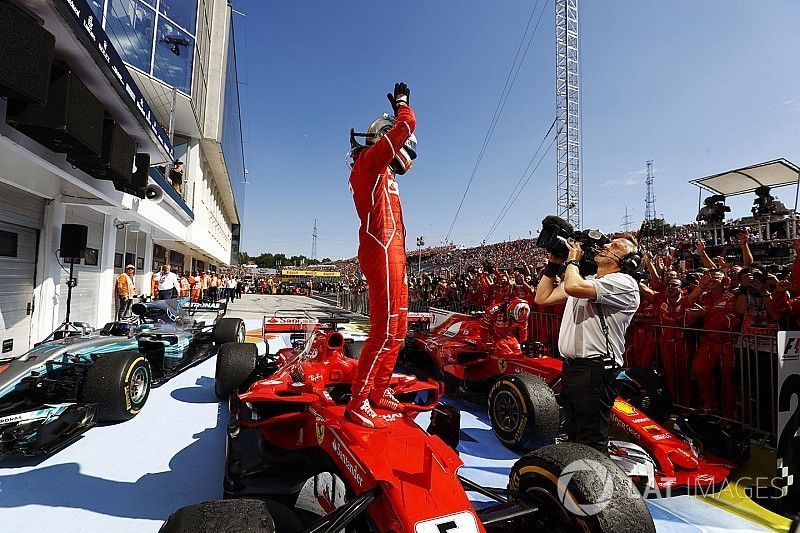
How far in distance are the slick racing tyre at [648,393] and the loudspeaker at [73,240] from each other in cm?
728

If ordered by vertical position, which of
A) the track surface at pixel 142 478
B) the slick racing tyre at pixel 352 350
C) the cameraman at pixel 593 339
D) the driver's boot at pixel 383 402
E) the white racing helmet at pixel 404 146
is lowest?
the track surface at pixel 142 478

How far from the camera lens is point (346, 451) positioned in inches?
82.5

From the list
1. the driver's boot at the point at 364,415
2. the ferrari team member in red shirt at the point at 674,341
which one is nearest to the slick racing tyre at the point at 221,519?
the driver's boot at the point at 364,415

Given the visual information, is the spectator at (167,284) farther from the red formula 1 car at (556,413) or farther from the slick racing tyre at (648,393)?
the slick racing tyre at (648,393)

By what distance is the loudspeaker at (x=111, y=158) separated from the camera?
5.43m

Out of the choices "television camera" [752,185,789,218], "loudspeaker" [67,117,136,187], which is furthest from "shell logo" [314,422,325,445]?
"television camera" [752,185,789,218]

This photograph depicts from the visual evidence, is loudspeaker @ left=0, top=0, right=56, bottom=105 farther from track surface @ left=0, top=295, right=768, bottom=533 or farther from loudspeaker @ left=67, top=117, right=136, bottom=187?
track surface @ left=0, top=295, right=768, bottom=533

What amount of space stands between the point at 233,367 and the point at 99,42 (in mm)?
4006

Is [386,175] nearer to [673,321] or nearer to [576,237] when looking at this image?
[576,237]

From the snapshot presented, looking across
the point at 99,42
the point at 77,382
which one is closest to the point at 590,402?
the point at 77,382

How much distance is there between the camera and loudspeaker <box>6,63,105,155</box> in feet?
13.6

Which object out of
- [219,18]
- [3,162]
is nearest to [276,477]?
[3,162]

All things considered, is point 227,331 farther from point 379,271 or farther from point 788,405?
point 788,405

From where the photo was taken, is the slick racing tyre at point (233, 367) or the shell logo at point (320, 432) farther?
the slick racing tyre at point (233, 367)
